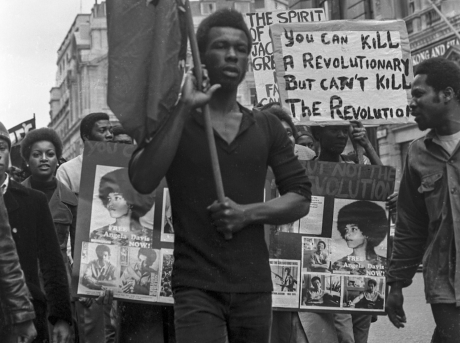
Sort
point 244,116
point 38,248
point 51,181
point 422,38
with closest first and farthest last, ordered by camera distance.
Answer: point 244,116 < point 38,248 < point 51,181 < point 422,38

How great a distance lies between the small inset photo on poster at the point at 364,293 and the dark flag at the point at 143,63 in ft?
9.37

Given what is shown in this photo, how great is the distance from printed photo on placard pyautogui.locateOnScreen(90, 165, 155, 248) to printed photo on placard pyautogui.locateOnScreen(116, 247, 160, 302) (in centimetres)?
5

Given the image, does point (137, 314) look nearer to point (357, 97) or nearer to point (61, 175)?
point (61, 175)

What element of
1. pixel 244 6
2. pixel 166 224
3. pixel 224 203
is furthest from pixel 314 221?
pixel 244 6

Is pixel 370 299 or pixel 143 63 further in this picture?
pixel 370 299

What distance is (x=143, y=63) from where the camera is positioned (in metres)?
4.00

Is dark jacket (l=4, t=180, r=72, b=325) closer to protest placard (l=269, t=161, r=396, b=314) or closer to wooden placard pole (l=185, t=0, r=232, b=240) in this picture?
protest placard (l=269, t=161, r=396, b=314)

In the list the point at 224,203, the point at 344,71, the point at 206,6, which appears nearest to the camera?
the point at 224,203

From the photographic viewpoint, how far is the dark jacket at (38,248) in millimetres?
5551

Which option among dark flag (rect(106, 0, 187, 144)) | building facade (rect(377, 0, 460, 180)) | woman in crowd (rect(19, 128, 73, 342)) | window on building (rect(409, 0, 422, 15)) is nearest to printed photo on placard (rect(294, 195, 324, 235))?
woman in crowd (rect(19, 128, 73, 342))

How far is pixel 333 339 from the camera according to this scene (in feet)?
21.7

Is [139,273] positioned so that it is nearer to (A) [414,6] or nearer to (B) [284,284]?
(B) [284,284]

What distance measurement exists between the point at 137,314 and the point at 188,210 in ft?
7.86

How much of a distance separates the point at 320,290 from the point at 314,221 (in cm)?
43
